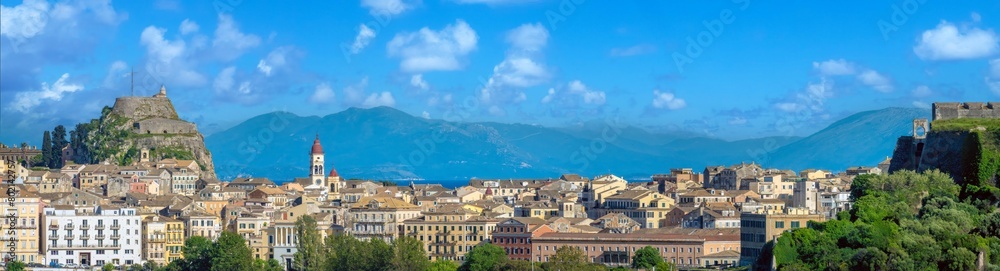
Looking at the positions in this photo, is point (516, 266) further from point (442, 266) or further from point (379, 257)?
point (379, 257)

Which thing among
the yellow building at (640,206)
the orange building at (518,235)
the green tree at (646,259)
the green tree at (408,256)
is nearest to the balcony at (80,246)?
the green tree at (408,256)

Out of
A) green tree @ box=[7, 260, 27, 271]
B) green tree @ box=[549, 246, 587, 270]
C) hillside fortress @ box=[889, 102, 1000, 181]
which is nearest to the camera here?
hillside fortress @ box=[889, 102, 1000, 181]

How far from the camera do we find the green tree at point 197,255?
9971 centimetres

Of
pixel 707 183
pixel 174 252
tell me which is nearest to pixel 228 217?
pixel 174 252

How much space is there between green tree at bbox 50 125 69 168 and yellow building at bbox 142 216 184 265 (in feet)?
156

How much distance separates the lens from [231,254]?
98750 millimetres

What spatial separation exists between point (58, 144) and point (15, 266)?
196ft

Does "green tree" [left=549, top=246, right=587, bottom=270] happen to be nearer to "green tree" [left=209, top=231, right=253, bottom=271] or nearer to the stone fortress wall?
"green tree" [left=209, top=231, right=253, bottom=271]

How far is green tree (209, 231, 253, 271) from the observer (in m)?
97.4

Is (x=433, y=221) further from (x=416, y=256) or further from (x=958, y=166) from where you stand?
(x=958, y=166)

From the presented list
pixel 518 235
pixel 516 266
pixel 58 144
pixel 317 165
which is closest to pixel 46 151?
pixel 58 144

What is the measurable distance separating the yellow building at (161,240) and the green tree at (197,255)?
5545 millimetres

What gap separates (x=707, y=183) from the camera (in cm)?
13512

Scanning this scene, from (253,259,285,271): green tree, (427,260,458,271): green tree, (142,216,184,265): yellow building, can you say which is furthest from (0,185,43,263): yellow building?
(427,260,458,271): green tree
